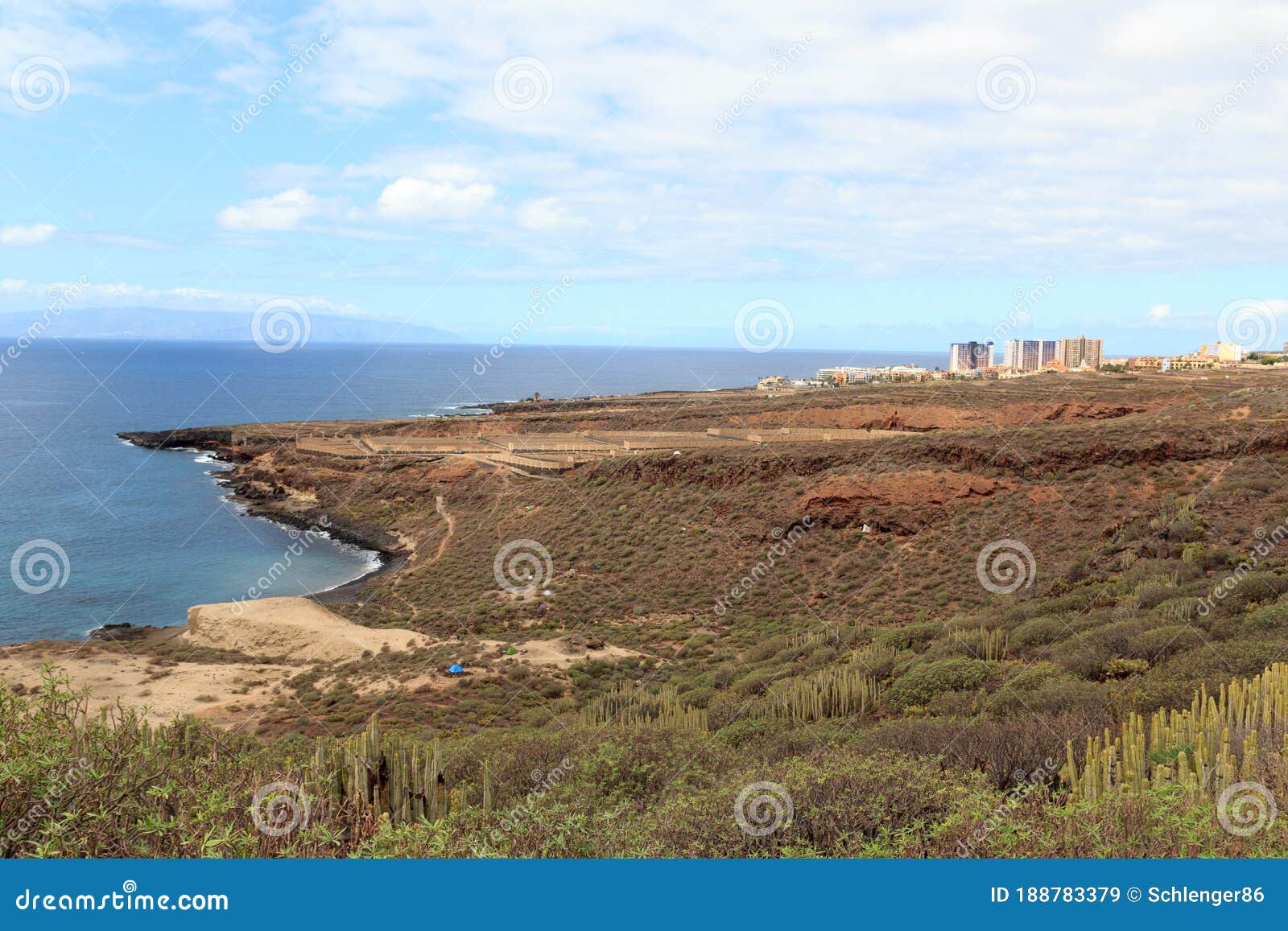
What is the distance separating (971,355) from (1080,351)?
39.7m

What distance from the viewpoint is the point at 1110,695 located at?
9.60m

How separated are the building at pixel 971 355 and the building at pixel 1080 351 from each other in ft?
86.0

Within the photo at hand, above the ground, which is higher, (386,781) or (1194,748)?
(1194,748)

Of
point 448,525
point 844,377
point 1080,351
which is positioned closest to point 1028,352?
point 1080,351

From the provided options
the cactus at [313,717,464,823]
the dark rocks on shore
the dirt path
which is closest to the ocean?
the dark rocks on shore

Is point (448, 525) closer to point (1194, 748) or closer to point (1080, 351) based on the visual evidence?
point (1194, 748)

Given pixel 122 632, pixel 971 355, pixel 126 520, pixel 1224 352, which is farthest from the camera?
pixel 971 355

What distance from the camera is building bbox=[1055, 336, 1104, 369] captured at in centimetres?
11475

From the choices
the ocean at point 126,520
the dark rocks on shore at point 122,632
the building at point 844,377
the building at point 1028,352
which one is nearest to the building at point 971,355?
the building at point 1028,352

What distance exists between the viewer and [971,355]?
158m

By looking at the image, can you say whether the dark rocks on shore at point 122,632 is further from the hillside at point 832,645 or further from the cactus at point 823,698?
the cactus at point 823,698

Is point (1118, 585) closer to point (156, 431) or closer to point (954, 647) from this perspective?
point (954, 647)

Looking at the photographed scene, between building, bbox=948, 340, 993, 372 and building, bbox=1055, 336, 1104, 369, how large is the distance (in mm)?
26205

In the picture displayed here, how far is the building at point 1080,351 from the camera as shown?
4518 inches
